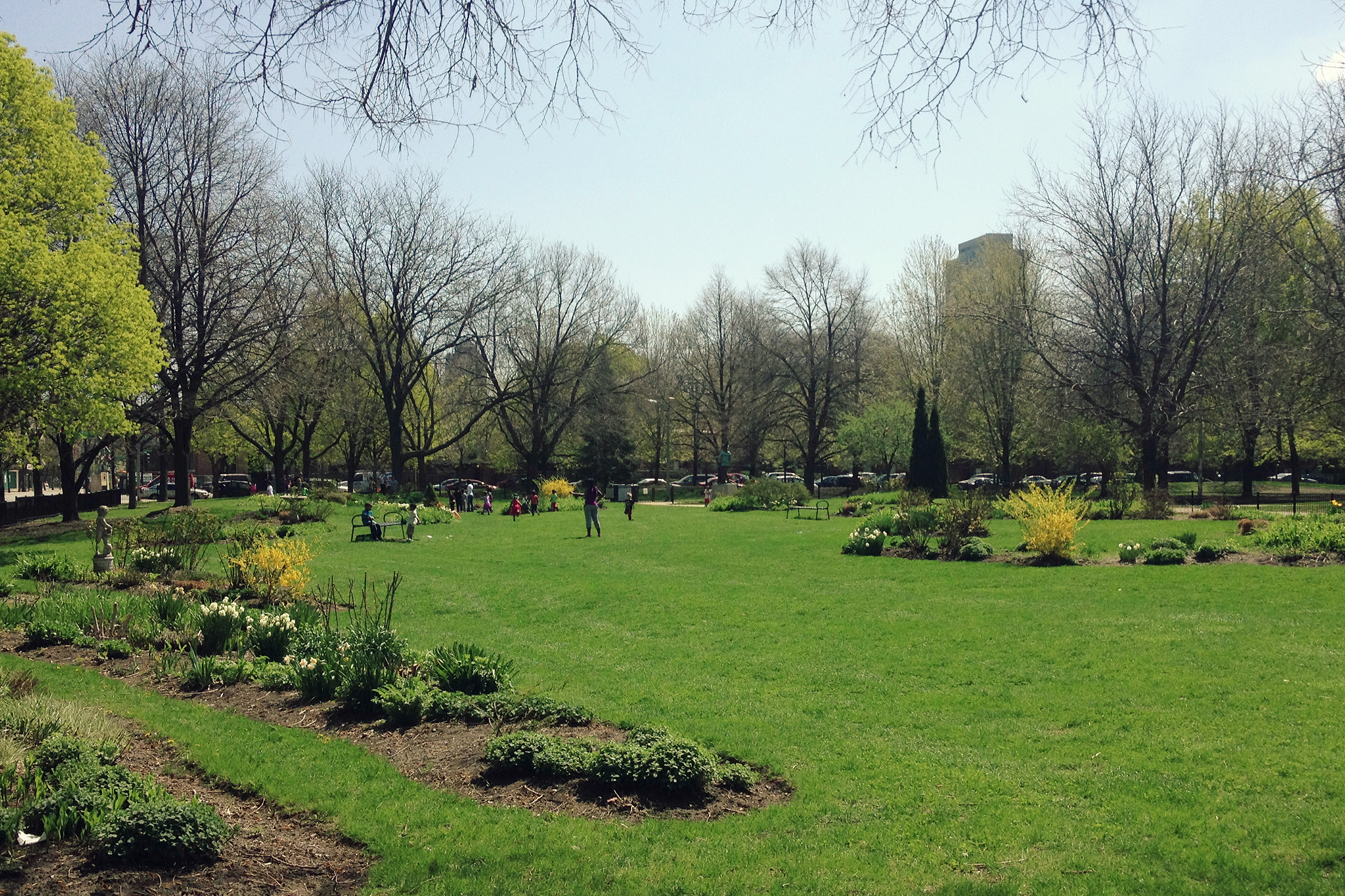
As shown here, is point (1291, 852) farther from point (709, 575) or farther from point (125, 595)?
point (125, 595)

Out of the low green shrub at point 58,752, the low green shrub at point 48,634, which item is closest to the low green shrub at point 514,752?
the low green shrub at point 58,752

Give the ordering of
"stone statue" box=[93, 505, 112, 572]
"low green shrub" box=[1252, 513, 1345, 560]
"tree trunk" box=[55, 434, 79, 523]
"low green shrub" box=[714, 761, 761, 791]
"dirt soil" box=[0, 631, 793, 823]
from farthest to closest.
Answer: "tree trunk" box=[55, 434, 79, 523], "low green shrub" box=[1252, 513, 1345, 560], "stone statue" box=[93, 505, 112, 572], "low green shrub" box=[714, 761, 761, 791], "dirt soil" box=[0, 631, 793, 823]

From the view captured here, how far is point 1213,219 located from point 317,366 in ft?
109

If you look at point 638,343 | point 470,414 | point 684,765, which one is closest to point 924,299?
point 638,343

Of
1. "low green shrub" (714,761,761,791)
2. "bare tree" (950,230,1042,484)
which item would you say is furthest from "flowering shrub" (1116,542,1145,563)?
"bare tree" (950,230,1042,484)

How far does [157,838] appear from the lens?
435cm

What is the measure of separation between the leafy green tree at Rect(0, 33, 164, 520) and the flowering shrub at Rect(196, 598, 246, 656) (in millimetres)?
11645

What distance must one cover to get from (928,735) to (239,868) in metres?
4.60

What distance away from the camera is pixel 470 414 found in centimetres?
5816

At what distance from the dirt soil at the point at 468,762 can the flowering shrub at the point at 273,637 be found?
38.0 inches

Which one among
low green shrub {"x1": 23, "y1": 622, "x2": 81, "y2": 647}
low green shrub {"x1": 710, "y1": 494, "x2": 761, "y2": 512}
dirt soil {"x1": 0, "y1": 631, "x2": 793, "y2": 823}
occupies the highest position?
low green shrub {"x1": 710, "y1": 494, "x2": 761, "y2": 512}

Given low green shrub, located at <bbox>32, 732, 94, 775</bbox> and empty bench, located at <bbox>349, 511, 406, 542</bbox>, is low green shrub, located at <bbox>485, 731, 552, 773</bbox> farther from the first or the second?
empty bench, located at <bbox>349, 511, 406, 542</bbox>

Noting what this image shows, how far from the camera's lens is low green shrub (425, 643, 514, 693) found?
25.2 ft

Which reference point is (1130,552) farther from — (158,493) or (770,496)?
(158,493)
